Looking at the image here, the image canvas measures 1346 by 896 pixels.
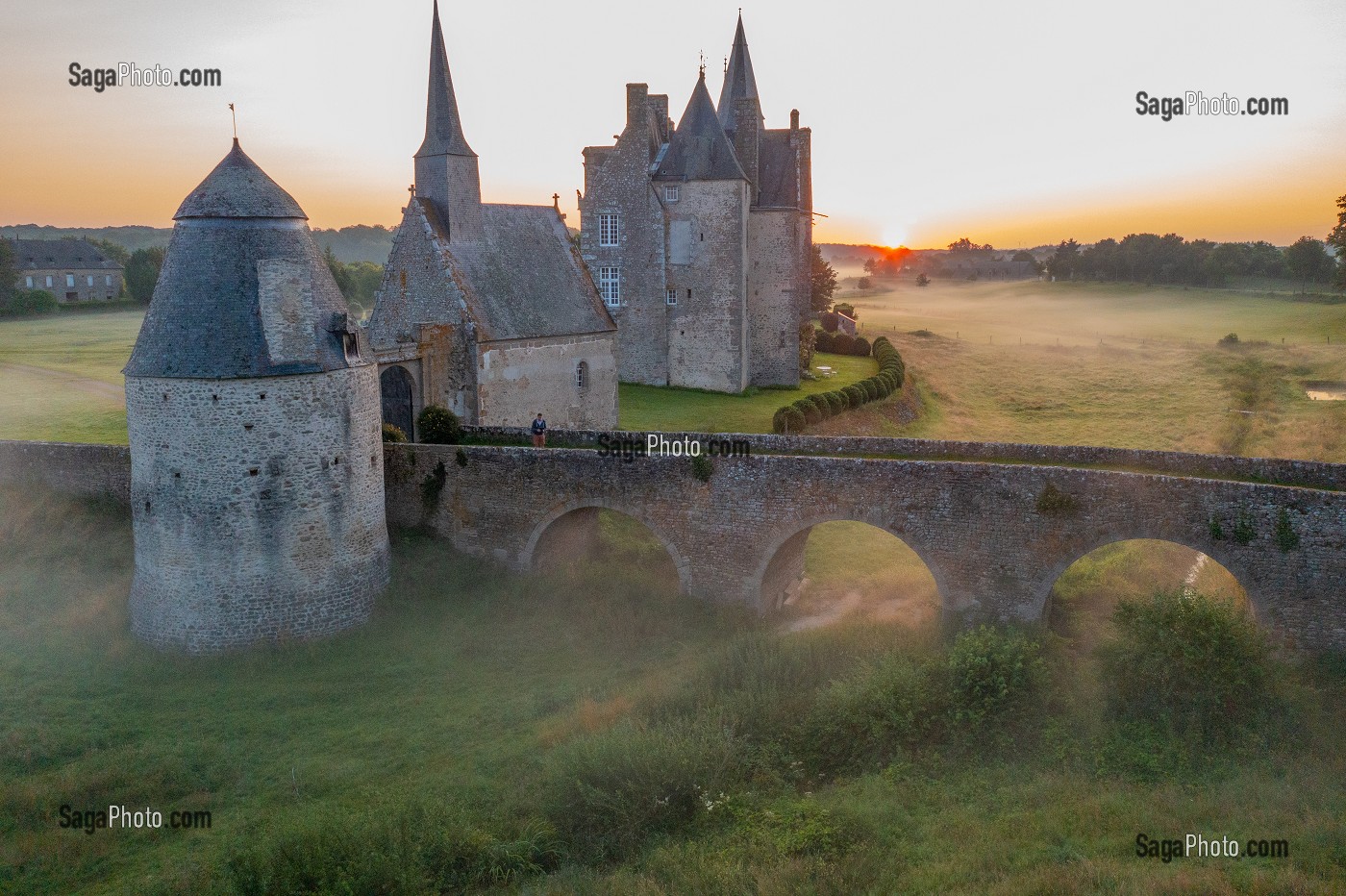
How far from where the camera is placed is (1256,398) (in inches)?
1681

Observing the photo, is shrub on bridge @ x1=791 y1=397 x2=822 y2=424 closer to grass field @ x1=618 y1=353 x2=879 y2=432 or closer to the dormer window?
grass field @ x1=618 y1=353 x2=879 y2=432

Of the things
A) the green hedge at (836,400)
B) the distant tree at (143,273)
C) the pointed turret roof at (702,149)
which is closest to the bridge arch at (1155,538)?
the green hedge at (836,400)

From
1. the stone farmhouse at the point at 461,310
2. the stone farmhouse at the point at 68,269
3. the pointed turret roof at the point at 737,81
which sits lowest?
the stone farmhouse at the point at 461,310

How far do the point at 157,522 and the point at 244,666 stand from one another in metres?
3.52

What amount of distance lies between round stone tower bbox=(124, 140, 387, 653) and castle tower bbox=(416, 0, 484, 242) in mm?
9051

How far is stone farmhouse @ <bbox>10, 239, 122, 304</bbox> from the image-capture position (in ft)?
233

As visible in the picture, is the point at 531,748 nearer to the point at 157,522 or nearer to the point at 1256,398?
the point at 157,522

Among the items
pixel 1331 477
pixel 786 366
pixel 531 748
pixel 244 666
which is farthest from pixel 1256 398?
pixel 244 666

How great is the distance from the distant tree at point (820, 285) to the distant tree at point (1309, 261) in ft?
115

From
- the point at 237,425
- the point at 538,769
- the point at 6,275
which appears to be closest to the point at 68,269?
the point at 6,275

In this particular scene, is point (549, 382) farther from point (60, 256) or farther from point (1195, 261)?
point (1195, 261)

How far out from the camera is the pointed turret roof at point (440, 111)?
28984mm

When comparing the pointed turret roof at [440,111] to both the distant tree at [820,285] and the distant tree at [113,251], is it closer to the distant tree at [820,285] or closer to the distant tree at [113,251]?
the distant tree at [820,285]

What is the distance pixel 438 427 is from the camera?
26062mm
